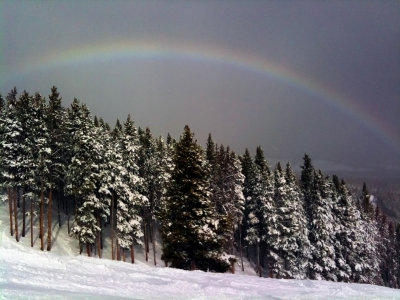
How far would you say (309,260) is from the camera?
55125mm

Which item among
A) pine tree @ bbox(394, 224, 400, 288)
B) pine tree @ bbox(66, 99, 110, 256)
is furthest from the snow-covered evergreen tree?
pine tree @ bbox(394, 224, 400, 288)

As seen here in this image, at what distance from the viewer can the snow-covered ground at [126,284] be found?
1106 cm

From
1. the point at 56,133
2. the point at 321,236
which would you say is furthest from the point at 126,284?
the point at 321,236

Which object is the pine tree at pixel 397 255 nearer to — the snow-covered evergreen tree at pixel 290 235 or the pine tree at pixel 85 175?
the snow-covered evergreen tree at pixel 290 235

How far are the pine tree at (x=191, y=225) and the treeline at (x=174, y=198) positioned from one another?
0.08 metres

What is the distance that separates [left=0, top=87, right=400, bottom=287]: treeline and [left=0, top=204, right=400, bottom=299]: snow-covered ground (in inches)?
469

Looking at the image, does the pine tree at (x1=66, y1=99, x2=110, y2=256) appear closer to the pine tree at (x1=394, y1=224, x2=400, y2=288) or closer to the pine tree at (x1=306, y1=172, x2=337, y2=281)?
the pine tree at (x1=306, y1=172, x2=337, y2=281)

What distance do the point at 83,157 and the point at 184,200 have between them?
53.9 ft

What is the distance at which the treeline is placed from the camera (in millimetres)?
29625

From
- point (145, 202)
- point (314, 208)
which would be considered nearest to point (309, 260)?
point (314, 208)

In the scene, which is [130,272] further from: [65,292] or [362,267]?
[362,267]

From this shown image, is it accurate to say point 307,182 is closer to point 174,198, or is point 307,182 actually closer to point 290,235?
point 290,235

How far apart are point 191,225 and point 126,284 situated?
1498cm

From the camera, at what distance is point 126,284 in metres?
13.4
